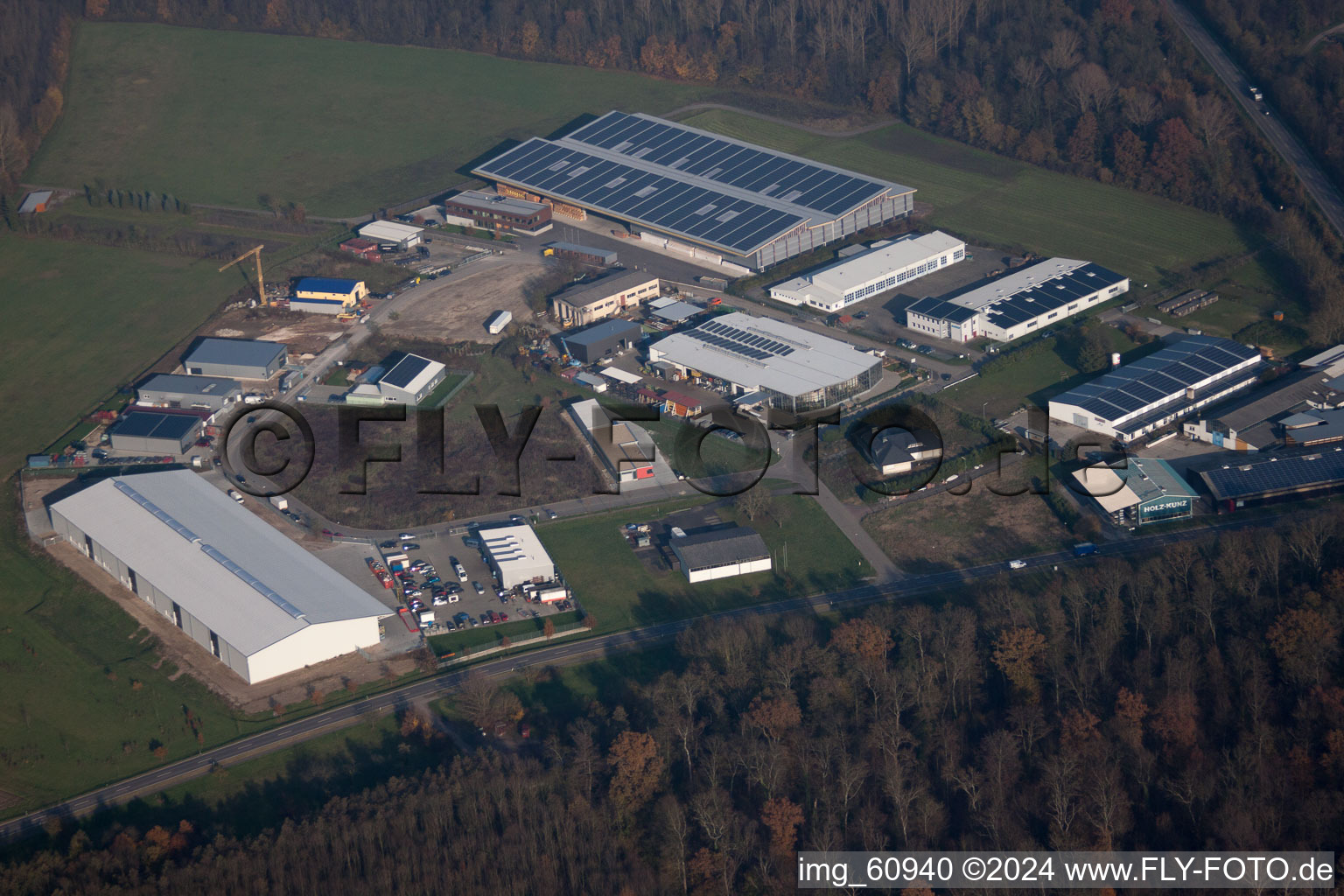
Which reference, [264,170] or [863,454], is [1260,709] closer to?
[863,454]

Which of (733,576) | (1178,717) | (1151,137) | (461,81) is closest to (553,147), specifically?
(461,81)

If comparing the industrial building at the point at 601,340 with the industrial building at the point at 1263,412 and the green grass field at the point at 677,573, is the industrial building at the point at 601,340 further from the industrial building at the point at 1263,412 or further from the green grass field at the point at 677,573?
the industrial building at the point at 1263,412

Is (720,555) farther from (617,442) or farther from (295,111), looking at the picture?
(295,111)

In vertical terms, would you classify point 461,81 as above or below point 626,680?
above

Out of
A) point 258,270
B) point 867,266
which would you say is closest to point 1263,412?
point 867,266

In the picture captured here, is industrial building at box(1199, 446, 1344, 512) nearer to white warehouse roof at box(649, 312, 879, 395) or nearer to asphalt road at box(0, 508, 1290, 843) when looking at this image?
asphalt road at box(0, 508, 1290, 843)

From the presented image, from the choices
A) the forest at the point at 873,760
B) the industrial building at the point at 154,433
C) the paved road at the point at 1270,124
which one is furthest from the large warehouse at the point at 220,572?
the paved road at the point at 1270,124

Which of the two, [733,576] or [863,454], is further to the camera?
[863,454]
